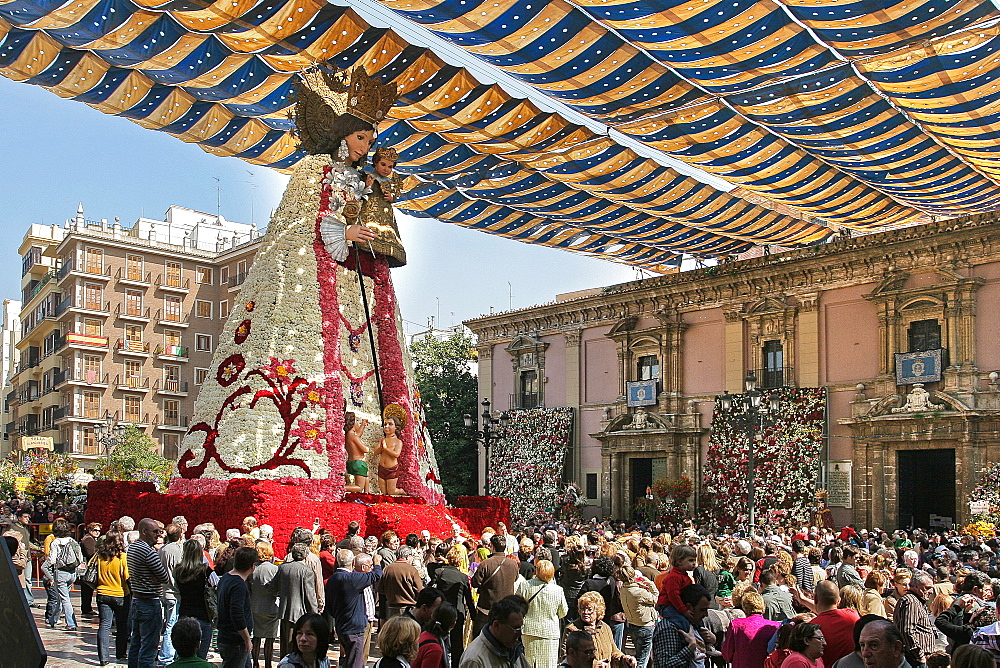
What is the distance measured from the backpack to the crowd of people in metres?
0.46

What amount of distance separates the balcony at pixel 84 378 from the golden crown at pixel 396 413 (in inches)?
1405

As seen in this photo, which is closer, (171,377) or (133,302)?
(133,302)

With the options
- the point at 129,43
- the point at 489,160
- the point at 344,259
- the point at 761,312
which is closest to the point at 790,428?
the point at 761,312

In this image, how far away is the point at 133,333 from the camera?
160ft

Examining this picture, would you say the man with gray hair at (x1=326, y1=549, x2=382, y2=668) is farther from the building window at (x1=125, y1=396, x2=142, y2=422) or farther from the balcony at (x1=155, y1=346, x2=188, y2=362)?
the balcony at (x1=155, y1=346, x2=188, y2=362)

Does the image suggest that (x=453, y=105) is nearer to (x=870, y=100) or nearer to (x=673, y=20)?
(x=673, y=20)

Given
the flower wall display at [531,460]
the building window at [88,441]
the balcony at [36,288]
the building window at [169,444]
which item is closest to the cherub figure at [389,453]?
the flower wall display at [531,460]

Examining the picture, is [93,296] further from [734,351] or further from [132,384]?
[734,351]

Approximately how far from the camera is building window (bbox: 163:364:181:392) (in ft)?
161

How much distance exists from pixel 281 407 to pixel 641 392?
1891 cm

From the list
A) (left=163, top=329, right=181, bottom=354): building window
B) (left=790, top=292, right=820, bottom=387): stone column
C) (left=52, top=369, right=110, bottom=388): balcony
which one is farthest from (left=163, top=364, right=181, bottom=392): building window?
(left=790, top=292, right=820, bottom=387): stone column

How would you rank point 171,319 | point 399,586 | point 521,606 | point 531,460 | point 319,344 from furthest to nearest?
→ point 171,319 → point 531,460 → point 319,344 → point 399,586 → point 521,606

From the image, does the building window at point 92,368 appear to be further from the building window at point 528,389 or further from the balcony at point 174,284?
the building window at point 528,389

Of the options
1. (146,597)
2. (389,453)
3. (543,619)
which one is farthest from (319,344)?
(543,619)
